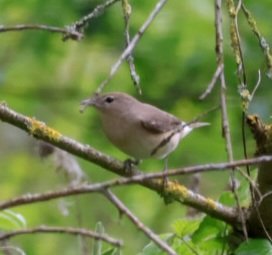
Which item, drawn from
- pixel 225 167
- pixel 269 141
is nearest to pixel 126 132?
pixel 269 141

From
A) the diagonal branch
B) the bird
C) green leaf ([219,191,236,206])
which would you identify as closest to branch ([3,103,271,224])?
the diagonal branch

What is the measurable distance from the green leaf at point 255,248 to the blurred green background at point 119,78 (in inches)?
170

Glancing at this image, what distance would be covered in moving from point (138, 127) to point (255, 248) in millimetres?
1964

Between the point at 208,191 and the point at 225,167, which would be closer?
the point at 225,167

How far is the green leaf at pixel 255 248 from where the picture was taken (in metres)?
3.59

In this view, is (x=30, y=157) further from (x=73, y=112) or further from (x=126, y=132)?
(x=126, y=132)

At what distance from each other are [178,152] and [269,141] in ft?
18.4

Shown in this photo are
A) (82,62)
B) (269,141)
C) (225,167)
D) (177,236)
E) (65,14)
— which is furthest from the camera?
(82,62)

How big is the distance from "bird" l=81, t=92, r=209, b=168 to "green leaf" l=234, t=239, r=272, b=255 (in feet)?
4.93

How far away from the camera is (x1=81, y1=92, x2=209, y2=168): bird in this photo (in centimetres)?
527

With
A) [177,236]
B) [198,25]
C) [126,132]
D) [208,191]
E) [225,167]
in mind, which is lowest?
[225,167]

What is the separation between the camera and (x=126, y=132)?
543 centimetres

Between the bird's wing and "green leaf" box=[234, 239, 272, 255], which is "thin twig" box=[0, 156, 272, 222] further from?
the bird's wing

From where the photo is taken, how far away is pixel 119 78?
9398 mm
